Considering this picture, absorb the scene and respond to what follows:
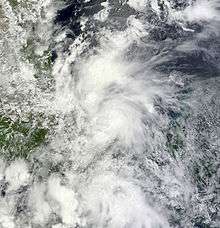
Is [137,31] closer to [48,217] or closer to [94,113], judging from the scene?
[94,113]

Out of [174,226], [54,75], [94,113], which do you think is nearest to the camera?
[174,226]

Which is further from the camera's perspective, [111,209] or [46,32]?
[46,32]

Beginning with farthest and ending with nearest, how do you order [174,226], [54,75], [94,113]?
[54,75] → [94,113] → [174,226]

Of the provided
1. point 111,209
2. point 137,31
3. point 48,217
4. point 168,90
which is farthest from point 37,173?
point 137,31

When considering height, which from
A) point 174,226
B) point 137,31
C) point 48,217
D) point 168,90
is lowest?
point 174,226

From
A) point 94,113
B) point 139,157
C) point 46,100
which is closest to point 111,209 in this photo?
point 139,157

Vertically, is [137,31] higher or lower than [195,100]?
higher
